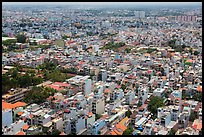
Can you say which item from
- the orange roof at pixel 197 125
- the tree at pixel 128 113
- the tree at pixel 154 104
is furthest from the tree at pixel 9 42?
the orange roof at pixel 197 125

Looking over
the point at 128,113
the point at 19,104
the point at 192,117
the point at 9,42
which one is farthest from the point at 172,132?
the point at 9,42

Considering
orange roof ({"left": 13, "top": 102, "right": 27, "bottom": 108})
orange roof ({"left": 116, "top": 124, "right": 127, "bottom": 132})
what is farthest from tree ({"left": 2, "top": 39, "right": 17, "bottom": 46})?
orange roof ({"left": 116, "top": 124, "right": 127, "bottom": 132})

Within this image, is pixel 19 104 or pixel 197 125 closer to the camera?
pixel 197 125

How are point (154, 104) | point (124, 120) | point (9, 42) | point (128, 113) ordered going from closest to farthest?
point (124, 120) → point (128, 113) → point (154, 104) → point (9, 42)

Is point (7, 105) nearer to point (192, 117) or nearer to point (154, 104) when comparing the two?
point (154, 104)

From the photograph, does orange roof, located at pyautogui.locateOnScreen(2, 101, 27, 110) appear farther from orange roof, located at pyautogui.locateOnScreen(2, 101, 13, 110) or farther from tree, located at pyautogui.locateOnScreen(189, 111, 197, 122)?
tree, located at pyautogui.locateOnScreen(189, 111, 197, 122)

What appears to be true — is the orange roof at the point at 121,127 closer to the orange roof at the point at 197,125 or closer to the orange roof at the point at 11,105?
the orange roof at the point at 197,125

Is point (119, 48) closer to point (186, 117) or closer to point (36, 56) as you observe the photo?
point (36, 56)

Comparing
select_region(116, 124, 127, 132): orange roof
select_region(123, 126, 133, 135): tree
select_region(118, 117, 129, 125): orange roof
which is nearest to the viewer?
select_region(123, 126, 133, 135): tree

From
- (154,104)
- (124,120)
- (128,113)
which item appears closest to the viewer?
(124,120)
